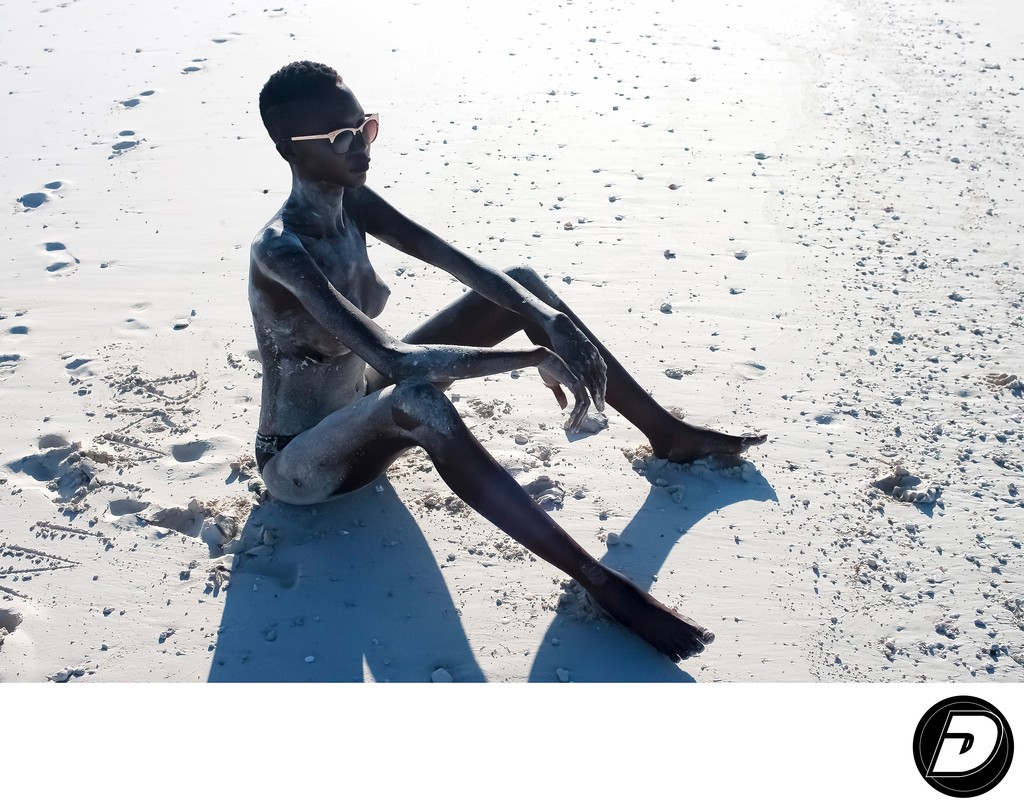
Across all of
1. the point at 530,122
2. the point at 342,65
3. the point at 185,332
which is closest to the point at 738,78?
the point at 530,122

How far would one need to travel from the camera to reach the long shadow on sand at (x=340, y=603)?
128 inches

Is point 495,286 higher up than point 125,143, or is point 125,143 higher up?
point 495,286

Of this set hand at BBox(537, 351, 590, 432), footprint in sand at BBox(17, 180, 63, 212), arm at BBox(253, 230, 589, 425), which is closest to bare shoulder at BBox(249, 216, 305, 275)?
arm at BBox(253, 230, 589, 425)

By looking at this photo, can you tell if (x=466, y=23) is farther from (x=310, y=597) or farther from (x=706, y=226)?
(x=310, y=597)

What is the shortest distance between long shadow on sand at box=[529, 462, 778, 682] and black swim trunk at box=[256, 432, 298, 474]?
1104 millimetres

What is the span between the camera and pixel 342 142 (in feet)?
11.1

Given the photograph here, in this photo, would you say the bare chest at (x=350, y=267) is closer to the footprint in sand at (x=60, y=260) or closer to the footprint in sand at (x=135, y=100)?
the footprint in sand at (x=60, y=260)

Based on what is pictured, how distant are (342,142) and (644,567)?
1.68 m

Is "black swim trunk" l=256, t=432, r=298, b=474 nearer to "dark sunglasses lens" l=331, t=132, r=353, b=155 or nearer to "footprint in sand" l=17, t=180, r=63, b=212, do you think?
"dark sunglasses lens" l=331, t=132, r=353, b=155

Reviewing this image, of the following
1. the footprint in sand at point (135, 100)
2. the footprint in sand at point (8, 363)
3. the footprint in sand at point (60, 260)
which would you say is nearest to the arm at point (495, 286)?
the footprint in sand at point (8, 363)

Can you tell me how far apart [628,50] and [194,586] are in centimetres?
541

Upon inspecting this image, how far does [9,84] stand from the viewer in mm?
7441

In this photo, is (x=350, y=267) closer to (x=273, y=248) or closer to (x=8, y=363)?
(x=273, y=248)

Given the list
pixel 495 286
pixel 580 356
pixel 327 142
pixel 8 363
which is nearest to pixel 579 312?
pixel 495 286
